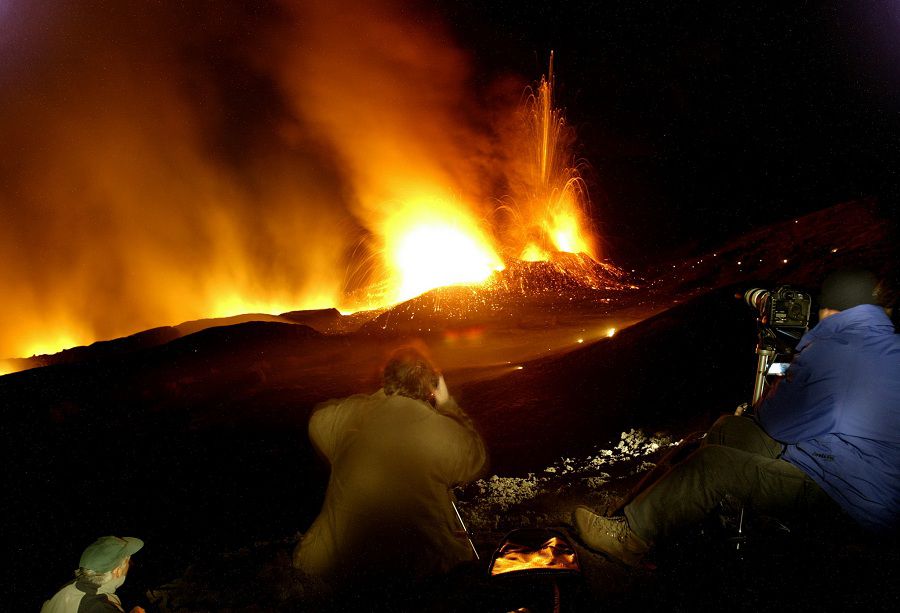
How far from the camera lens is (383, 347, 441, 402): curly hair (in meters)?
2.61

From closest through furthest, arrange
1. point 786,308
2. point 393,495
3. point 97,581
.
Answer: point 393,495 → point 97,581 → point 786,308

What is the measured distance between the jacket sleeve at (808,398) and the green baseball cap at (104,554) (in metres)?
4.20

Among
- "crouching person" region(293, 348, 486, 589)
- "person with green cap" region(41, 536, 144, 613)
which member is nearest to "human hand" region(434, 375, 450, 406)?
"crouching person" region(293, 348, 486, 589)

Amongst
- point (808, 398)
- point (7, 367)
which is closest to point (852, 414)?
point (808, 398)

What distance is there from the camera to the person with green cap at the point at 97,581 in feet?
9.49

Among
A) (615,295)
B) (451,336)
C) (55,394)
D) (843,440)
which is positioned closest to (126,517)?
(843,440)

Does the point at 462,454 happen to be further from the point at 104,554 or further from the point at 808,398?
the point at 104,554

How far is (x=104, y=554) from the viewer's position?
10.2 feet

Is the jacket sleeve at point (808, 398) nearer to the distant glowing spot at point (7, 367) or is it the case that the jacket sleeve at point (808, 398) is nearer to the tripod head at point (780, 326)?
the tripod head at point (780, 326)

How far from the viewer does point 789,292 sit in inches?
139

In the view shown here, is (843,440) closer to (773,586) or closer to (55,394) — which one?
(773,586)

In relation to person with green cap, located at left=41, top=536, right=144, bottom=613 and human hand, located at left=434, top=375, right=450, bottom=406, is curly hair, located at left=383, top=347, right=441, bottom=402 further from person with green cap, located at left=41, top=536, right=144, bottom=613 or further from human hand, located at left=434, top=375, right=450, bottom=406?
person with green cap, located at left=41, top=536, right=144, bottom=613

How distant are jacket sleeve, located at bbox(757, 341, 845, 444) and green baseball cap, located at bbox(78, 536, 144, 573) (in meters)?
4.20

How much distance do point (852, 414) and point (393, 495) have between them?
2440 millimetres
